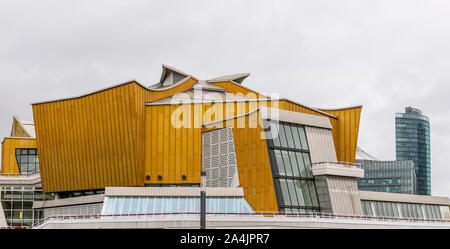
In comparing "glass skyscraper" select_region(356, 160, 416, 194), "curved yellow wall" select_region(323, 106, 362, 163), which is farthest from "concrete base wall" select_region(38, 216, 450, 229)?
"glass skyscraper" select_region(356, 160, 416, 194)

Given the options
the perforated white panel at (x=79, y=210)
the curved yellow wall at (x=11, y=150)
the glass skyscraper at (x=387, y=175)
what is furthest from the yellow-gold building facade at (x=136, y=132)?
the glass skyscraper at (x=387, y=175)

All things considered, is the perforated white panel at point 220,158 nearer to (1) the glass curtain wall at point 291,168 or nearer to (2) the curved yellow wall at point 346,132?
(1) the glass curtain wall at point 291,168

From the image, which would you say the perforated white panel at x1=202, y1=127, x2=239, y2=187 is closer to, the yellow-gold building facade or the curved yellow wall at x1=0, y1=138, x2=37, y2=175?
the yellow-gold building facade

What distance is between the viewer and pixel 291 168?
62031 mm

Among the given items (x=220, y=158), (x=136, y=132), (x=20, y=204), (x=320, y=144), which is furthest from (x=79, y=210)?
(x=320, y=144)

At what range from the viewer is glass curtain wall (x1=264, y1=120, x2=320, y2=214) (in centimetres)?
6019

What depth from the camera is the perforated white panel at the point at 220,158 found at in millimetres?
65188

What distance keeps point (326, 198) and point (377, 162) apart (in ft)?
444

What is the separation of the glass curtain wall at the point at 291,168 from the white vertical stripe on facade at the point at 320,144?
0.62 m

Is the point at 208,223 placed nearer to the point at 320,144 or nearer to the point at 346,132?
the point at 320,144

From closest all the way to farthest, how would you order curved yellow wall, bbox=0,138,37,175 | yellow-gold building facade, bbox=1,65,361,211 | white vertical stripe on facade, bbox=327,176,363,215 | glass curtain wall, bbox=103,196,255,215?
glass curtain wall, bbox=103,196,255,215
white vertical stripe on facade, bbox=327,176,363,215
yellow-gold building facade, bbox=1,65,361,211
curved yellow wall, bbox=0,138,37,175

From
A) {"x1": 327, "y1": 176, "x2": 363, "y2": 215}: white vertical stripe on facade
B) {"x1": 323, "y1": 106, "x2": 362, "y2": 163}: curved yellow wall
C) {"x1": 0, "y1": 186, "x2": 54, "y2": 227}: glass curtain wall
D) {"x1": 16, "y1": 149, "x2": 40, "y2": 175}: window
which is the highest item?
{"x1": 323, "y1": 106, "x2": 362, "y2": 163}: curved yellow wall

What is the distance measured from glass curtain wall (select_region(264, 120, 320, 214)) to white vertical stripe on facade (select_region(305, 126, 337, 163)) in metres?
0.62
